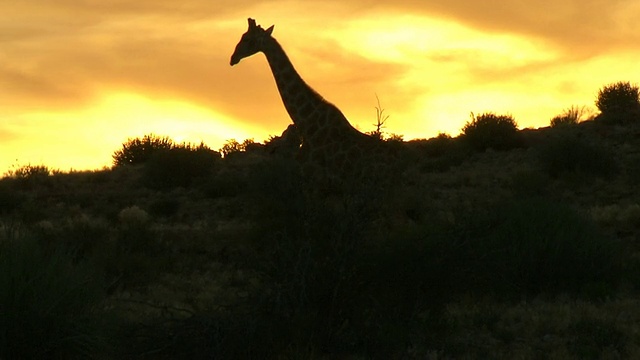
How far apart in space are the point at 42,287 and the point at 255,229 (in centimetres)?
1086

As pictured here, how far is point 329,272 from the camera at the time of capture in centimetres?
1448

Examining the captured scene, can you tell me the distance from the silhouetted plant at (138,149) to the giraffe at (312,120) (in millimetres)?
13354

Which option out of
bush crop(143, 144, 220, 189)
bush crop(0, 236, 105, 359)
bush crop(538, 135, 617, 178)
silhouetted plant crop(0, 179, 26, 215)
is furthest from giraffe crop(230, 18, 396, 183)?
bush crop(0, 236, 105, 359)

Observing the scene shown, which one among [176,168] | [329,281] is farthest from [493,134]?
[329,281]

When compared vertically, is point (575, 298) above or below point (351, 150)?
below

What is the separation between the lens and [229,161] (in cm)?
3441

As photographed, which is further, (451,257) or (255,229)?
(255,229)

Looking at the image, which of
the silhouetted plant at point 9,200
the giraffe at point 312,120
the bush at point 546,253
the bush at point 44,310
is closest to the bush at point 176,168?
the silhouetted plant at point 9,200

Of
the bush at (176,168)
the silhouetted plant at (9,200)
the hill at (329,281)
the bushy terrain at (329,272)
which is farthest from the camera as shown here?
the bush at (176,168)

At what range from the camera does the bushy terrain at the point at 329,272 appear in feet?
44.0

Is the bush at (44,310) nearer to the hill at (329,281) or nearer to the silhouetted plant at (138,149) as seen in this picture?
the hill at (329,281)

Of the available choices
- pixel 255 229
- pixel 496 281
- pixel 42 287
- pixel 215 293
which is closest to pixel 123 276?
pixel 215 293

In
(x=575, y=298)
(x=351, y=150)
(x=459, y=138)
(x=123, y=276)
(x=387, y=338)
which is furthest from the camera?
(x=459, y=138)

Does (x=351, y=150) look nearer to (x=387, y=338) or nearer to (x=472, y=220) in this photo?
(x=472, y=220)
